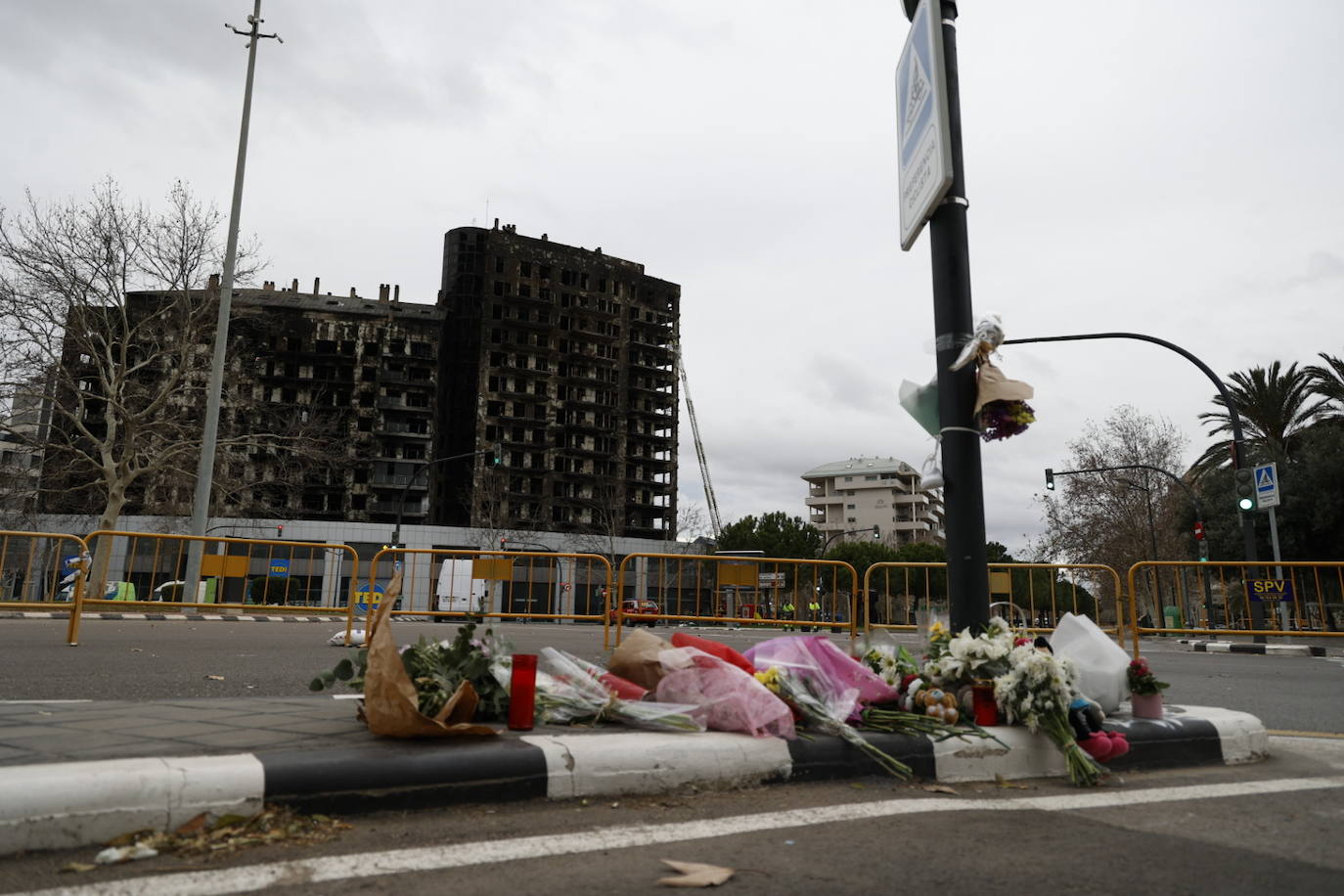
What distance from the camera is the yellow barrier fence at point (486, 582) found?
44.6ft

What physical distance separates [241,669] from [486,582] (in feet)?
20.5

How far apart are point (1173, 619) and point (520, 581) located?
93.9 feet

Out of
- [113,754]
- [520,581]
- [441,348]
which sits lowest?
[113,754]

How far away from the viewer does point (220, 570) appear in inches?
603

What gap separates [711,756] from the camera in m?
3.84

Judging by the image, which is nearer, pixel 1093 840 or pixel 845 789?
pixel 1093 840

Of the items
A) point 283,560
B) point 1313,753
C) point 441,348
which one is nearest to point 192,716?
point 1313,753

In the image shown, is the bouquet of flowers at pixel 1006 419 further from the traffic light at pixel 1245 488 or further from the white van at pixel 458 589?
the traffic light at pixel 1245 488

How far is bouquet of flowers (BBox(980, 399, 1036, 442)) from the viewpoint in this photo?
5287mm

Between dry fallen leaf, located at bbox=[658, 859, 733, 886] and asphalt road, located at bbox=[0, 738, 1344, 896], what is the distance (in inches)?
1.3

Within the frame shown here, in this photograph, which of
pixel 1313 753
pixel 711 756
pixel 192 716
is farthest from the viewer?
pixel 1313 753

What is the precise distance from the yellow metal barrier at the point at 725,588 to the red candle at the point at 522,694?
7.66 m

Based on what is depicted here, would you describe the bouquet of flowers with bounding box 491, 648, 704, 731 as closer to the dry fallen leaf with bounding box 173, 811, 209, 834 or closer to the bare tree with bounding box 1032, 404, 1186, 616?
the dry fallen leaf with bounding box 173, 811, 209, 834

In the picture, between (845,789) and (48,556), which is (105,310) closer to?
(48,556)
